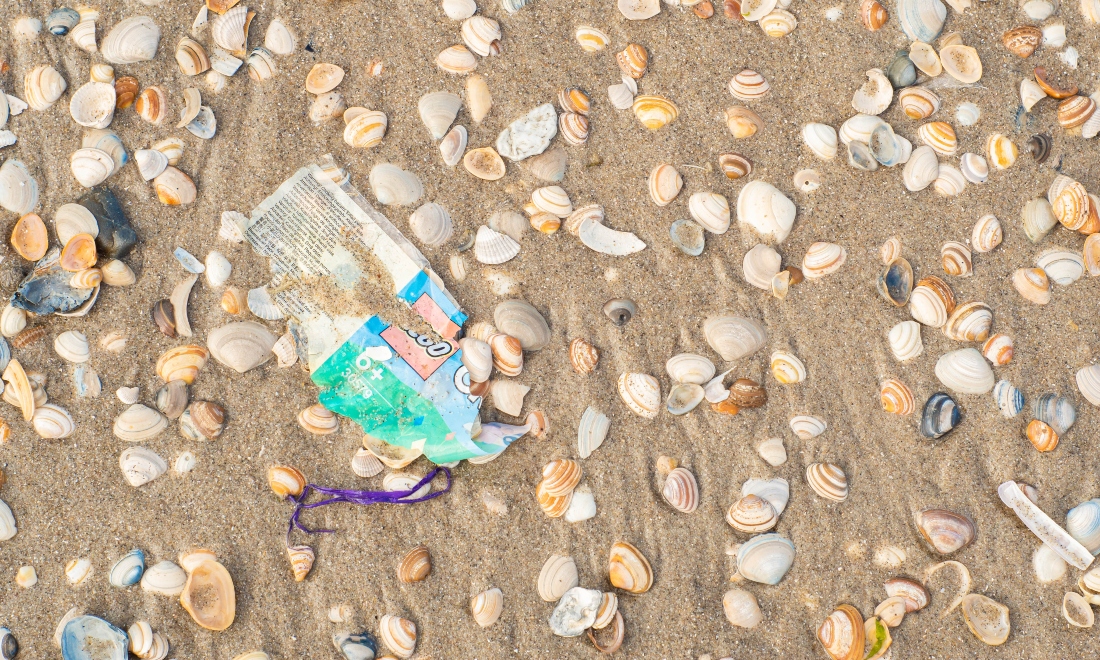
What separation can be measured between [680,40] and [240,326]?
1.73m

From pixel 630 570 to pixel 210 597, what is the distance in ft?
4.26

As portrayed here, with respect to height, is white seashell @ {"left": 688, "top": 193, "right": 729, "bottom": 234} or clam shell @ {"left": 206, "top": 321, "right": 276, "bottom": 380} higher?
white seashell @ {"left": 688, "top": 193, "right": 729, "bottom": 234}

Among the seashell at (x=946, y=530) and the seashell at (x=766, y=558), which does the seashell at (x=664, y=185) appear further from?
the seashell at (x=946, y=530)

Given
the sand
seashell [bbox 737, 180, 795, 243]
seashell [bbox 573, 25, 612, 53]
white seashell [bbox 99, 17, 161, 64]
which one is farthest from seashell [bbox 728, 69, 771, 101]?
white seashell [bbox 99, 17, 161, 64]

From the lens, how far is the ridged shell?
7.01ft

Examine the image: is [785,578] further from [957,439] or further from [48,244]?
[48,244]

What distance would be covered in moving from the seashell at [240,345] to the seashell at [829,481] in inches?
70.3

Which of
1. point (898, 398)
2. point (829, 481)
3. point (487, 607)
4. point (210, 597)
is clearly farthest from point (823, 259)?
point (210, 597)

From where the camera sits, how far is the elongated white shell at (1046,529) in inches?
84.0

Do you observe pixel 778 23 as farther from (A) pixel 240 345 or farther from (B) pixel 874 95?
(A) pixel 240 345

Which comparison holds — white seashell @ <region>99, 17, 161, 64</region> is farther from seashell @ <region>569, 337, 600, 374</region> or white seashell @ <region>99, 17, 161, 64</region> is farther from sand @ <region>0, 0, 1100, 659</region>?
seashell @ <region>569, 337, 600, 374</region>

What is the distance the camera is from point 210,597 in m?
2.08

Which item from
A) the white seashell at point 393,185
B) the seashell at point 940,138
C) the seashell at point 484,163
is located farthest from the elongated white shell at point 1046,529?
the white seashell at point 393,185

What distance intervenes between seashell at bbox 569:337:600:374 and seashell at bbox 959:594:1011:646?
4.61ft
